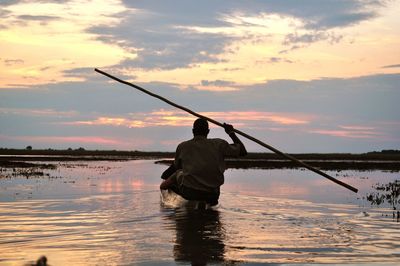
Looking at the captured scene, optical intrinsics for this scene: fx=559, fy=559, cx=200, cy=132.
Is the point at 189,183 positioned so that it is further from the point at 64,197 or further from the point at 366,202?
the point at 366,202

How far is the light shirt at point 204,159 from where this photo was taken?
11.7 m

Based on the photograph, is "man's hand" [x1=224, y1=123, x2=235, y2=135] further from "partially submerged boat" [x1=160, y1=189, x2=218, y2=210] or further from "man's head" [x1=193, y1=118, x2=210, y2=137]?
"partially submerged boat" [x1=160, y1=189, x2=218, y2=210]

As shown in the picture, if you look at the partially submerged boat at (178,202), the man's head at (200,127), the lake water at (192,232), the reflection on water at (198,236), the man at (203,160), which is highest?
the man's head at (200,127)

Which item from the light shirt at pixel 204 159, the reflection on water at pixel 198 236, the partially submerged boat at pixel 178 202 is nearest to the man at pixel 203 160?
the light shirt at pixel 204 159

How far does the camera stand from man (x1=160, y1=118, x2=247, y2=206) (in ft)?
38.4

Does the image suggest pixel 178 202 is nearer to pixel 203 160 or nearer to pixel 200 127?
pixel 203 160

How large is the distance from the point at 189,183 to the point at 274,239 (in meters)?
3.57

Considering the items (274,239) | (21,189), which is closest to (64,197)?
Result: (21,189)

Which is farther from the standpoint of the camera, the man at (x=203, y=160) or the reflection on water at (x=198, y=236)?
the man at (x=203, y=160)

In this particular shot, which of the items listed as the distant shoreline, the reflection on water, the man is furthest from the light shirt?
the distant shoreline

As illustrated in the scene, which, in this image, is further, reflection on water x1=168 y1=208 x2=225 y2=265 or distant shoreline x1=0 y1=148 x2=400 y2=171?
distant shoreline x1=0 y1=148 x2=400 y2=171

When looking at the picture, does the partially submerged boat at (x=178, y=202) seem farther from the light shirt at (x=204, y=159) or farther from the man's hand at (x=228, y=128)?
the man's hand at (x=228, y=128)

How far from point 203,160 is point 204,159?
0.11 feet

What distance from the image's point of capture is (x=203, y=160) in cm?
1175
